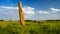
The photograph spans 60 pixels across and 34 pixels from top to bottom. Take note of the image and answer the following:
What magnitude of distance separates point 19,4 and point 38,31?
3.84m

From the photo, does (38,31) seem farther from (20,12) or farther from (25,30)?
(20,12)

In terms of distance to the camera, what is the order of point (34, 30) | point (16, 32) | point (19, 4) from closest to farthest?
1. point (16, 32)
2. point (34, 30)
3. point (19, 4)

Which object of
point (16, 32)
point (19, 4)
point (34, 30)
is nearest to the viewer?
point (16, 32)

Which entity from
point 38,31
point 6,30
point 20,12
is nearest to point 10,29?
point 6,30

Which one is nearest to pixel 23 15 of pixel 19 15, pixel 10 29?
pixel 19 15

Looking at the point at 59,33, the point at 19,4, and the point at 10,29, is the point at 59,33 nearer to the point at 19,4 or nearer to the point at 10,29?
the point at 10,29

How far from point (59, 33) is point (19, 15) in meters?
4.53

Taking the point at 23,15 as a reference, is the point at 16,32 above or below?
below

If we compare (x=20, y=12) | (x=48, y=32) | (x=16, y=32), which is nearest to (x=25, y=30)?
(x=16, y=32)

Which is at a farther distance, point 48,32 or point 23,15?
point 23,15

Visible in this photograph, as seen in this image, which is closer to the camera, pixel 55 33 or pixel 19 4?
pixel 55 33

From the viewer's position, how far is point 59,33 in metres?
10.4

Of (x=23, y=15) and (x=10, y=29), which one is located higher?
(x=23, y=15)

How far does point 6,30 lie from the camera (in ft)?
34.8
